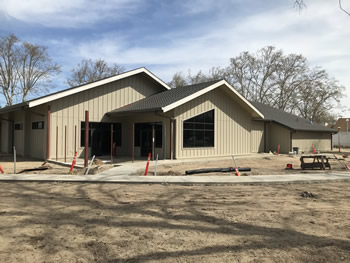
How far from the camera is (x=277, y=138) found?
82.7ft

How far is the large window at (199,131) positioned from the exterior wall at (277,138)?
8.29m

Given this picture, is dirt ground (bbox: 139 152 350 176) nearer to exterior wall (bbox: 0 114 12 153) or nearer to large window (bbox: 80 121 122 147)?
large window (bbox: 80 121 122 147)

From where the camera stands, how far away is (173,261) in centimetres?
398

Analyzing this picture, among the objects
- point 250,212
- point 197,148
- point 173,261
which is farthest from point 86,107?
point 173,261

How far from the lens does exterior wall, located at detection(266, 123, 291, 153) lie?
24500 mm

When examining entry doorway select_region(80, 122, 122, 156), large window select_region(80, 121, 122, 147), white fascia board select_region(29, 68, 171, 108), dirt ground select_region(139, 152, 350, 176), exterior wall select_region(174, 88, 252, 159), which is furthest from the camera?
entry doorway select_region(80, 122, 122, 156)

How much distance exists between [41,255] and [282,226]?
4.18m

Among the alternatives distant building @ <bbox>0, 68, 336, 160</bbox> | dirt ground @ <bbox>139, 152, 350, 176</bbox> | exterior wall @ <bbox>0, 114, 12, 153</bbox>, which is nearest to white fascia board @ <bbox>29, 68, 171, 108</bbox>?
distant building @ <bbox>0, 68, 336, 160</bbox>

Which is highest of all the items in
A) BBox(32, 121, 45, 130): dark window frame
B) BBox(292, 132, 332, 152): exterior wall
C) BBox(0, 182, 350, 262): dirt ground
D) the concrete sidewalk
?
BBox(32, 121, 45, 130): dark window frame

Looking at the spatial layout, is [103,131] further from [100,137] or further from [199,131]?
[199,131]

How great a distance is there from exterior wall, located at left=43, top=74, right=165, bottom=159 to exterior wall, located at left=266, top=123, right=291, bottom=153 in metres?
11.2

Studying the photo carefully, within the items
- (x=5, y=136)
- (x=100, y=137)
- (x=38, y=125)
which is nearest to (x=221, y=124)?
(x=100, y=137)

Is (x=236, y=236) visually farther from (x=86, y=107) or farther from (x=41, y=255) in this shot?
(x=86, y=107)

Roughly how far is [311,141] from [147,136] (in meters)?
16.9
